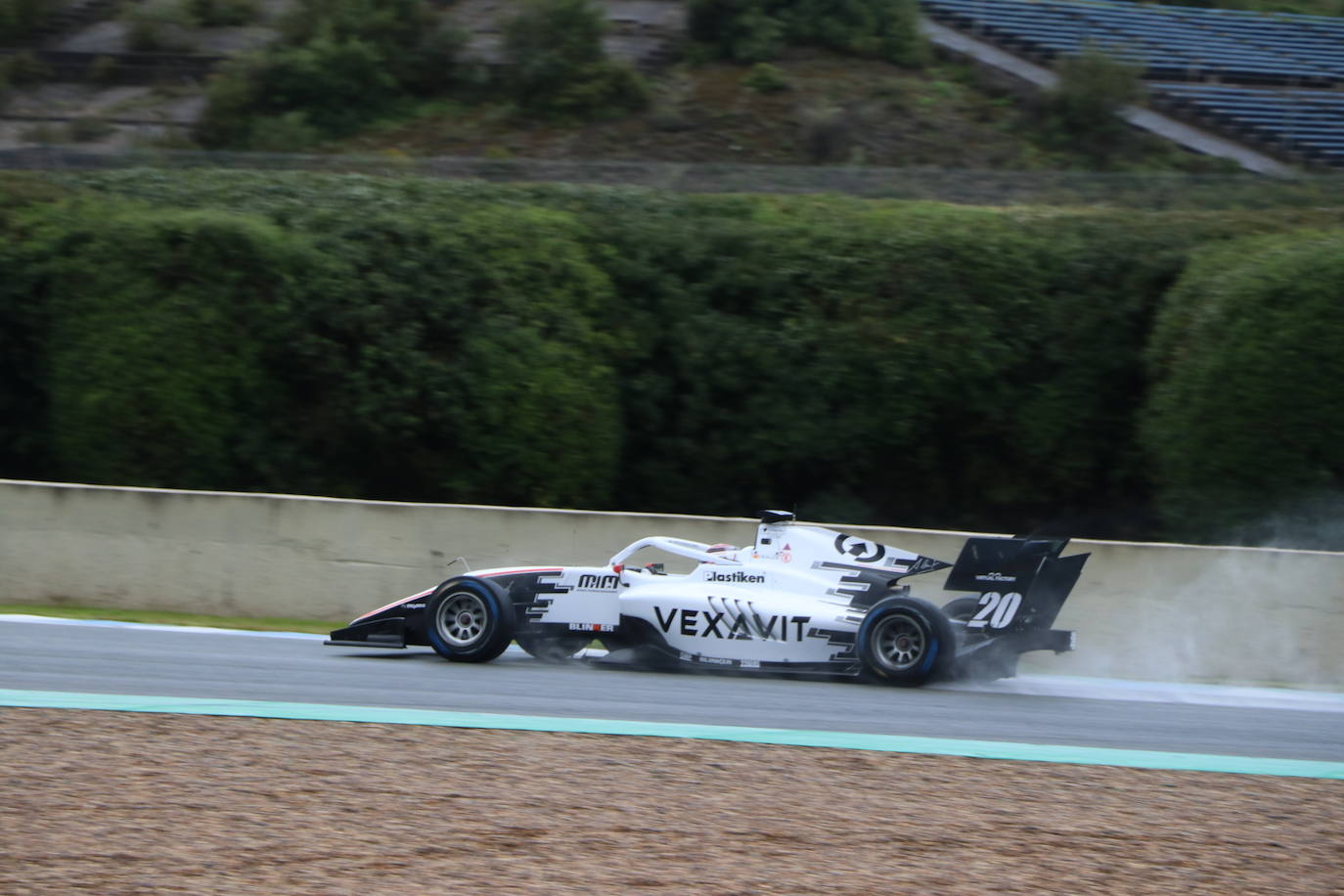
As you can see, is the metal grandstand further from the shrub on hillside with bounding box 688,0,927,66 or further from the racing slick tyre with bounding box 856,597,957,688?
the racing slick tyre with bounding box 856,597,957,688

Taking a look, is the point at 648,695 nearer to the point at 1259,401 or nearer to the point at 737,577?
the point at 737,577

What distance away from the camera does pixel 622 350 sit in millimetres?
15109

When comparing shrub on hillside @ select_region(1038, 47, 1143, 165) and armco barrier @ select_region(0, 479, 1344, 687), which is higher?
shrub on hillside @ select_region(1038, 47, 1143, 165)

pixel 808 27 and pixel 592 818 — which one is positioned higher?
pixel 808 27

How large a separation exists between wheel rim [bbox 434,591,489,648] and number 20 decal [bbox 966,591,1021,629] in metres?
3.18

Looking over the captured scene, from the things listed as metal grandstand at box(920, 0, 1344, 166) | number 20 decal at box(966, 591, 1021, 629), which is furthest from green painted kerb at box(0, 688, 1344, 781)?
metal grandstand at box(920, 0, 1344, 166)

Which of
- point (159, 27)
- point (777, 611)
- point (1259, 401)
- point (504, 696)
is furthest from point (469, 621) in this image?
point (159, 27)

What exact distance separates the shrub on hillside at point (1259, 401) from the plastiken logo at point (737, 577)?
6048 mm

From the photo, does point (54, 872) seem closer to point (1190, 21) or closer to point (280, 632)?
point (280, 632)

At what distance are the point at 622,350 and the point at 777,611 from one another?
6.82m

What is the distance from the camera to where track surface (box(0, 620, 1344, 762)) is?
7.18m

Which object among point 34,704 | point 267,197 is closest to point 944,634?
point 34,704

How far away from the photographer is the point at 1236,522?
12797 millimetres

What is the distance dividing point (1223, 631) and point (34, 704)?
8180 millimetres
